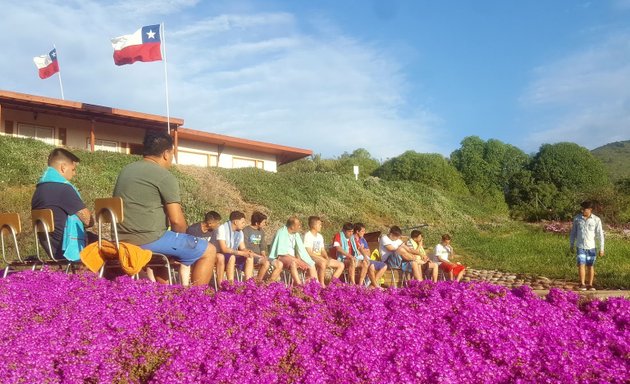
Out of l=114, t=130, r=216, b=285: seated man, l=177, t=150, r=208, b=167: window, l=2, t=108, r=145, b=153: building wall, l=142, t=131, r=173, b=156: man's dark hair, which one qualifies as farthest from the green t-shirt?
l=177, t=150, r=208, b=167: window

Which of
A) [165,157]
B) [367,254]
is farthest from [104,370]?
[367,254]

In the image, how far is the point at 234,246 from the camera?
808 centimetres

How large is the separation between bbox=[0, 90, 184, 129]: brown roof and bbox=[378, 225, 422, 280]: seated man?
1731 centimetres

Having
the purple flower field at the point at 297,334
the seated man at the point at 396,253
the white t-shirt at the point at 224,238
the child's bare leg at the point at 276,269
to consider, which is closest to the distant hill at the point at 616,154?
the seated man at the point at 396,253

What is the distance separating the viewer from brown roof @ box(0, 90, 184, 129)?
21.8m

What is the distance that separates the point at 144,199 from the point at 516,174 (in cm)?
3577

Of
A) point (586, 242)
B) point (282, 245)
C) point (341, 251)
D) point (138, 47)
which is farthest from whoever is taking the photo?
point (138, 47)

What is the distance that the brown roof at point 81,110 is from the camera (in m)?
21.8

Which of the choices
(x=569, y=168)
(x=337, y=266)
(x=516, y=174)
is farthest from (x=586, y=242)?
(x=516, y=174)

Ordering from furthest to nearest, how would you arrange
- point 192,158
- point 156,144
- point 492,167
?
point 492,167
point 192,158
point 156,144

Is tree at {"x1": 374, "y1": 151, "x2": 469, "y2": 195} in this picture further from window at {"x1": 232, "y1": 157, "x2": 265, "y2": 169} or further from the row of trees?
window at {"x1": 232, "y1": 157, "x2": 265, "y2": 169}

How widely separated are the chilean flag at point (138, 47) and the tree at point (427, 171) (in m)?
19.7

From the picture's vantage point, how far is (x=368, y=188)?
96.7 feet

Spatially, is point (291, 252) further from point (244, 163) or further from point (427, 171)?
point (427, 171)
